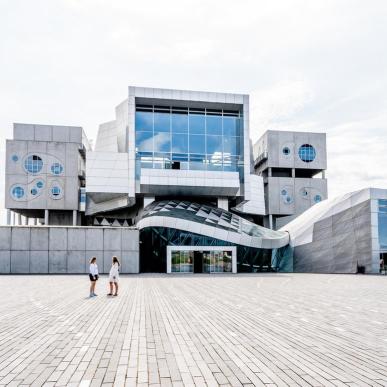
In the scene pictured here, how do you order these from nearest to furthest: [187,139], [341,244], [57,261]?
[57,261] → [341,244] → [187,139]

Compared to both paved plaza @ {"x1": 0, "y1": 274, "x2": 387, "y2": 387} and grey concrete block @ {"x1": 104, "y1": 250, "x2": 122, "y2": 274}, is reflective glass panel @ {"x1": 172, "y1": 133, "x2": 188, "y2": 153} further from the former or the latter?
paved plaza @ {"x1": 0, "y1": 274, "x2": 387, "y2": 387}

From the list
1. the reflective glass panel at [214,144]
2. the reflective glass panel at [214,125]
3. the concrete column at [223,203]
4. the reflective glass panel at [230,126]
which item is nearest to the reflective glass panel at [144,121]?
the reflective glass panel at [214,125]

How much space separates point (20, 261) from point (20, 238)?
1.56 meters

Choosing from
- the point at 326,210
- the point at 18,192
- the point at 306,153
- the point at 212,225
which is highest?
the point at 306,153

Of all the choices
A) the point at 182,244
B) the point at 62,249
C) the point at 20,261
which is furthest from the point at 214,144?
the point at 20,261

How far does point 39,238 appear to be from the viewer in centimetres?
2853

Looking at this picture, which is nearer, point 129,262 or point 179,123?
point 129,262

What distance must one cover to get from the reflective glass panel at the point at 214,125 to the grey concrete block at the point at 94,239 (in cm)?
1961

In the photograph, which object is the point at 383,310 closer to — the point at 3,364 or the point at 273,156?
the point at 3,364

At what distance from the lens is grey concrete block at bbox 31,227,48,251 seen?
2850cm

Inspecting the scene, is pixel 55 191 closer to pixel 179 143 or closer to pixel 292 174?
pixel 179 143

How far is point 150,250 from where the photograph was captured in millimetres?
35219

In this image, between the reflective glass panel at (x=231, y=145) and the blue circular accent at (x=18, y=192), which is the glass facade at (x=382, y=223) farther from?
the blue circular accent at (x=18, y=192)

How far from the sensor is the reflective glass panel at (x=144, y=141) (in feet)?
139
